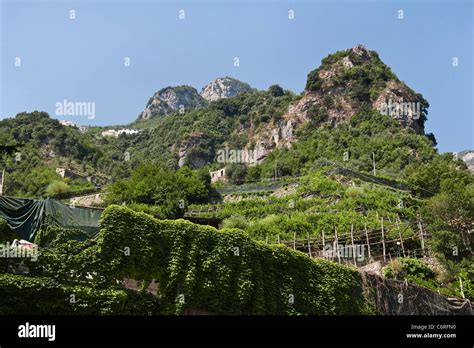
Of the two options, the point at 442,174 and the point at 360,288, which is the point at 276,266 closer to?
the point at 360,288

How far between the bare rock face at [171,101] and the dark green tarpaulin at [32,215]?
146 metres

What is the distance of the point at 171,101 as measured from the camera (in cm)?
17175

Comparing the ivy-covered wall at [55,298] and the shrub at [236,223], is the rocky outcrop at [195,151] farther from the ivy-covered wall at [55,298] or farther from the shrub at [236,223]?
the ivy-covered wall at [55,298]

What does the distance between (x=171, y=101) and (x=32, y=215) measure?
158 metres

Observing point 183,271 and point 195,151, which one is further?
point 195,151

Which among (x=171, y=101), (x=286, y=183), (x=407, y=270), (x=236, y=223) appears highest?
(x=171, y=101)

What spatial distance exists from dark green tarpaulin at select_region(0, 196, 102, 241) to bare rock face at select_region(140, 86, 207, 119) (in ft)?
480

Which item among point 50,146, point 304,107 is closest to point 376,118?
point 304,107

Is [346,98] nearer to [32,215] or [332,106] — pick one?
[332,106]

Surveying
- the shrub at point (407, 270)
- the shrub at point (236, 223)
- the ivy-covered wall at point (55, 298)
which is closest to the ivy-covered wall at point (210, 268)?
the ivy-covered wall at point (55, 298)

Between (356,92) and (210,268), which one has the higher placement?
(356,92)

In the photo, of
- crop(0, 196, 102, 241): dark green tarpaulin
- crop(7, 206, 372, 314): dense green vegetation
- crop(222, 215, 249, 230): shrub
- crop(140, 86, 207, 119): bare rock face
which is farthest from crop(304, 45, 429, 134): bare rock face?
crop(140, 86, 207, 119): bare rock face

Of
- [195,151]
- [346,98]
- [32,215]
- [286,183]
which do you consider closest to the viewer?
[32,215]

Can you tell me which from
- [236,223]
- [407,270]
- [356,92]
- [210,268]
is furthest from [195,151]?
[210,268]
